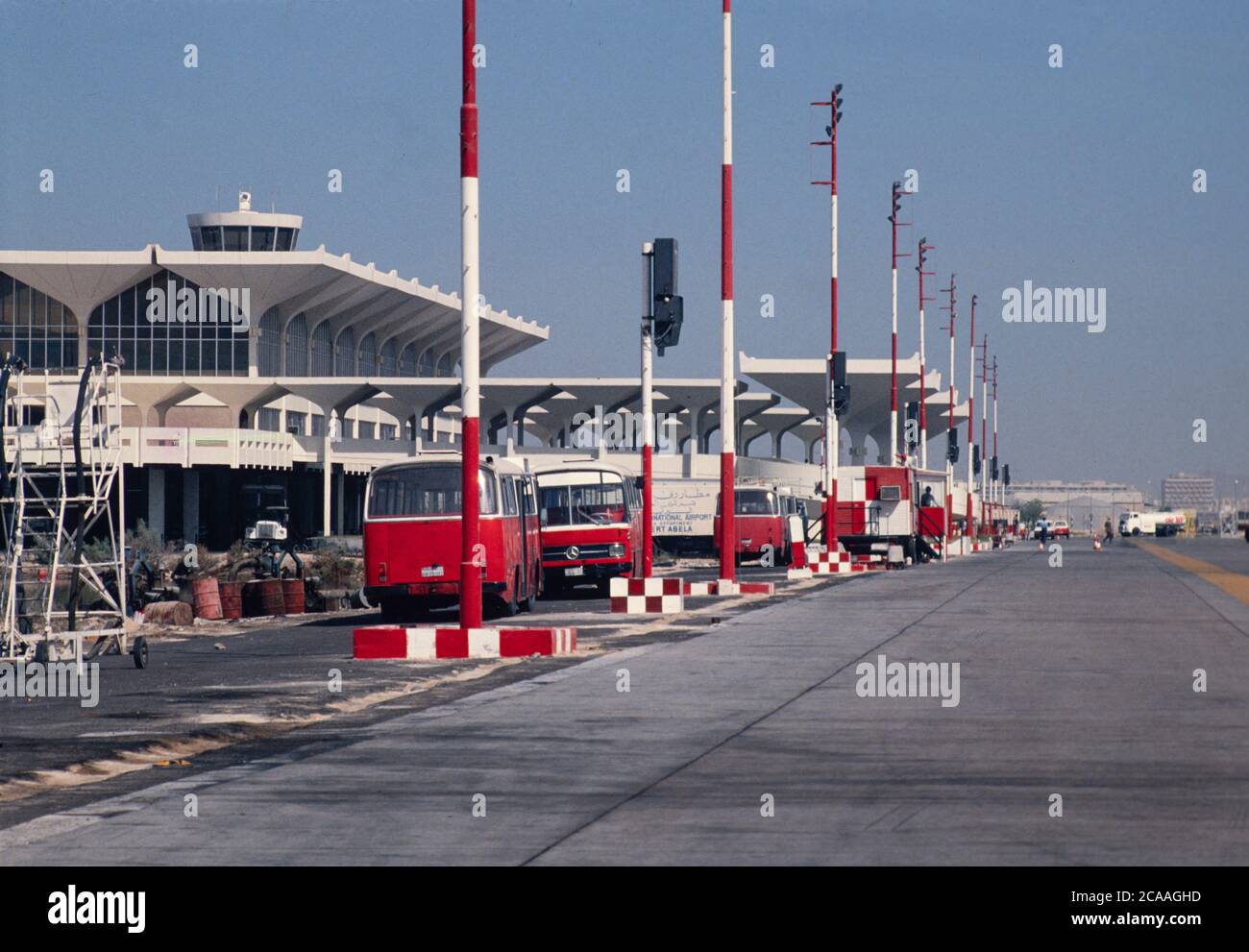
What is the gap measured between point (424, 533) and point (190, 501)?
63.6 metres

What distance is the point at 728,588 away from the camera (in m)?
34.5

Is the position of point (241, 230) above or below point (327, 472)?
above

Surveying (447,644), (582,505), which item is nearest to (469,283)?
(447,644)

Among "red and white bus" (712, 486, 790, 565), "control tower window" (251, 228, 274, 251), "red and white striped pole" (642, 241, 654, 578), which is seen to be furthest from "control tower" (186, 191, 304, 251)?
"red and white striped pole" (642, 241, 654, 578)

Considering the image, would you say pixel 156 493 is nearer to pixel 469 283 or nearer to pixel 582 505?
pixel 582 505

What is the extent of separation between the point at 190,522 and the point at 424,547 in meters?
63.6

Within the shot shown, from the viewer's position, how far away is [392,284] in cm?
10669

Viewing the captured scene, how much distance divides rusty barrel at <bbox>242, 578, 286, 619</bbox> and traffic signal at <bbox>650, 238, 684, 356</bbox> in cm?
959

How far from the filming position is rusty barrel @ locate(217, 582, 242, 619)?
106 ft

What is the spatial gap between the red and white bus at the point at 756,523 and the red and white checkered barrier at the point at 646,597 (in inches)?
1255

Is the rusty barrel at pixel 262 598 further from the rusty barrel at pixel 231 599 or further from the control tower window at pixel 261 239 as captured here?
the control tower window at pixel 261 239

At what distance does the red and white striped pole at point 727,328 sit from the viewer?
34250 millimetres

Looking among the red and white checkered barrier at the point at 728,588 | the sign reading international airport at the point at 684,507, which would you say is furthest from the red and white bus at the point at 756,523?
the red and white checkered barrier at the point at 728,588
